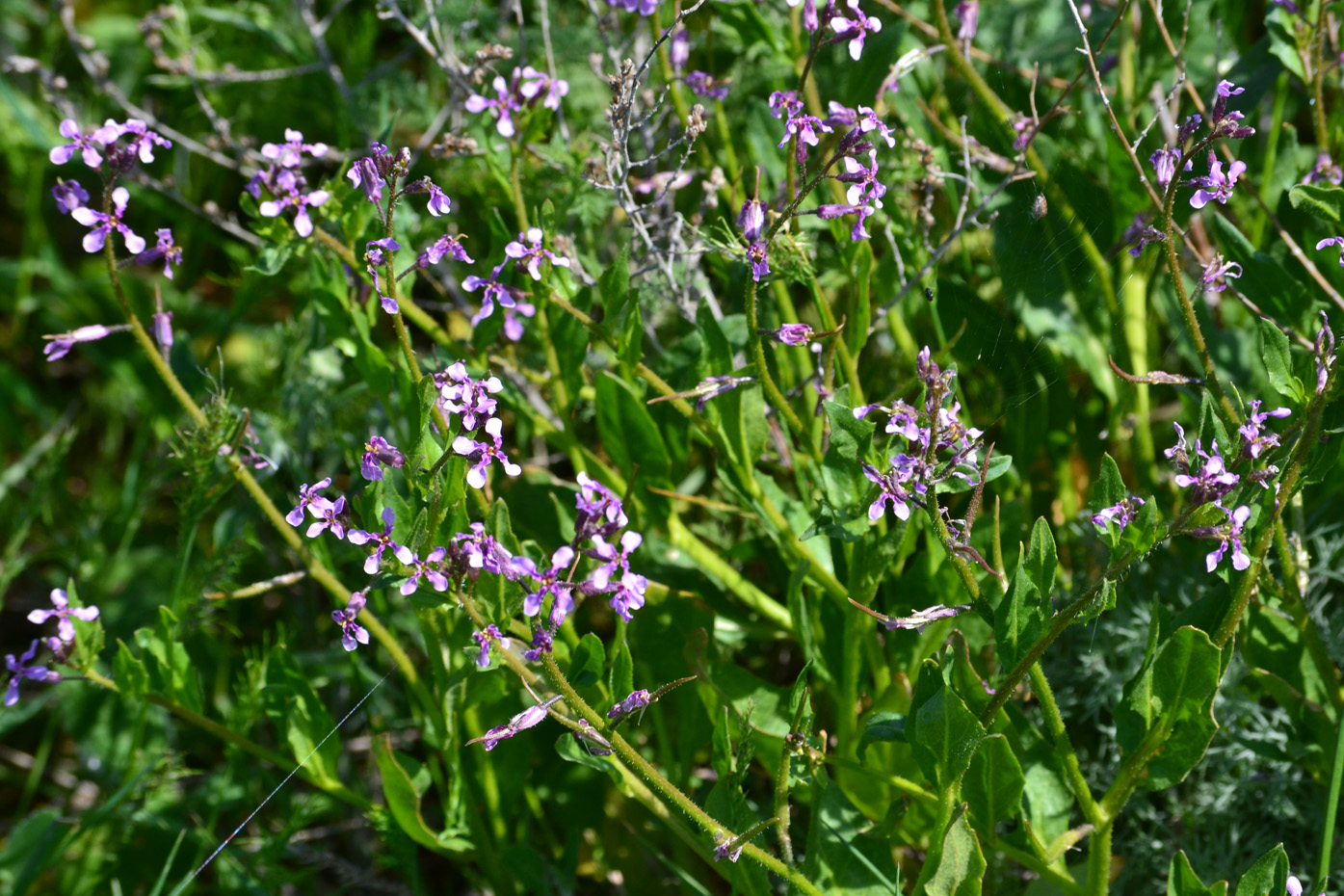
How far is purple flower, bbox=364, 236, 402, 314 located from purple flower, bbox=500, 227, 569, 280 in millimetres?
130

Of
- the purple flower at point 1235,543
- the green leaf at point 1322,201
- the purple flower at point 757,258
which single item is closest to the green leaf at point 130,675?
the purple flower at point 757,258

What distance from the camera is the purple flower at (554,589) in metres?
1.08

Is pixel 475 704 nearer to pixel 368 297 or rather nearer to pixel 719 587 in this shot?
pixel 719 587

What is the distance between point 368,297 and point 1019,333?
960mm

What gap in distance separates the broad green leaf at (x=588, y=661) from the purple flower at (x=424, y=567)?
0.19 meters

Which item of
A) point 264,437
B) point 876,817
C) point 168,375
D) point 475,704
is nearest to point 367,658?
point 264,437

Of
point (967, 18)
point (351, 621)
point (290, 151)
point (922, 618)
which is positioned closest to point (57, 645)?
point (351, 621)

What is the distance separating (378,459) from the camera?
3.96ft

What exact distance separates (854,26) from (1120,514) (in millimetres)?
599

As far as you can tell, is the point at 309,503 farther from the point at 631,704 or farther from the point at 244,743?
the point at 244,743

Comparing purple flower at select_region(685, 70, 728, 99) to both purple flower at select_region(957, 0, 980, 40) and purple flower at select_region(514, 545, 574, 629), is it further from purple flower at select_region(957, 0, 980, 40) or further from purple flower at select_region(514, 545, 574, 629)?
purple flower at select_region(514, 545, 574, 629)

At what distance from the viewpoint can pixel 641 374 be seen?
1569mm

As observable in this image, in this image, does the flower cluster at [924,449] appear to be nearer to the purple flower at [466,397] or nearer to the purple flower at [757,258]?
the purple flower at [757,258]

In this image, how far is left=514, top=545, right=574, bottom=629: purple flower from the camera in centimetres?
108
